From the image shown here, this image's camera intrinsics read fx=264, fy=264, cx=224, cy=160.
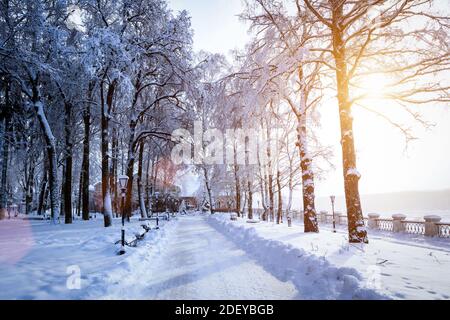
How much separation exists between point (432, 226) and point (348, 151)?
1172 cm

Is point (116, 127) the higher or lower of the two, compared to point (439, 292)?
higher

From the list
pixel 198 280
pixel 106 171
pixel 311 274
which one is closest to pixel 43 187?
pixel 106 171

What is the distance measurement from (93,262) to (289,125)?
21391 millimetres

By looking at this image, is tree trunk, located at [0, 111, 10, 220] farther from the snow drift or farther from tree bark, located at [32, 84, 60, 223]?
the snow drift

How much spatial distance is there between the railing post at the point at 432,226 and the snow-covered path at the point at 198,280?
14.1 meters

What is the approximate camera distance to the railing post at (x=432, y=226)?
16.0 meters

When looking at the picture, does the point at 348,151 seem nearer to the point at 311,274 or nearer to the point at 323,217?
the point at 311,274

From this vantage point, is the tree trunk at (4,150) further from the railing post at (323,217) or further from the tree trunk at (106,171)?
the railing post at (323,217)

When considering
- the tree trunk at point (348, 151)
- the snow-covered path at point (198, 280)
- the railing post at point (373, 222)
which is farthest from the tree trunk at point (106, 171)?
the railing post at point (373, 222)

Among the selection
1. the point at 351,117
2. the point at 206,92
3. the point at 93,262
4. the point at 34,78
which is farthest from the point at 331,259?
A: the point at 34,78

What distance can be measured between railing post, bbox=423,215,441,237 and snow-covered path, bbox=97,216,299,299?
14.1 m
